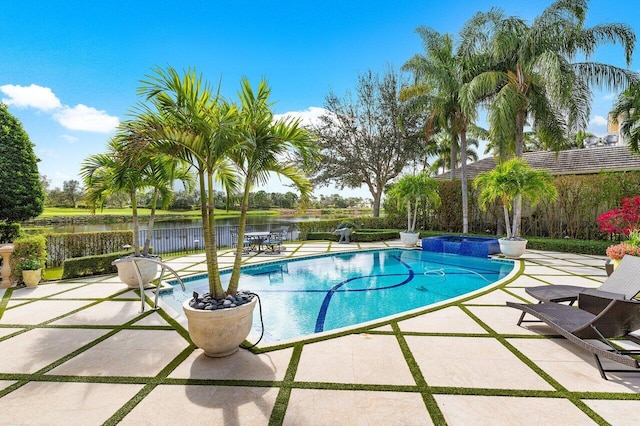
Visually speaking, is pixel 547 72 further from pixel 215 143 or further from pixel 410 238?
pixel 215 143

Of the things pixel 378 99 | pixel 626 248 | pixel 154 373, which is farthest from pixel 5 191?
pixel 378 99

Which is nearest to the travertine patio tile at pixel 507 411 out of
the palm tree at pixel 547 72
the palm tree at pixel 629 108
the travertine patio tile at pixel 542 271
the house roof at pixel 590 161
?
the travertine patio tile at pixel 542 271

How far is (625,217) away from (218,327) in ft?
33.8

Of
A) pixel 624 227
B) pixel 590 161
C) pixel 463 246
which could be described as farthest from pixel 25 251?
pixel 590 161

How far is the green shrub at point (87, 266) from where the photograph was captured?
272 inches

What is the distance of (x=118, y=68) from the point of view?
332 inches

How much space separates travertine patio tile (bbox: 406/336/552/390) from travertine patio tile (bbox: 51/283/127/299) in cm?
563

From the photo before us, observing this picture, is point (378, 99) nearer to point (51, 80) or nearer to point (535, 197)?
point (535, 197)

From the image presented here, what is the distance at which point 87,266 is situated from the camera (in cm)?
716

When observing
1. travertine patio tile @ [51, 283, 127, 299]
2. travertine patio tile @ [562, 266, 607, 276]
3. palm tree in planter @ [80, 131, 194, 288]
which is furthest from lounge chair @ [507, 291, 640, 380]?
travertine patio tile @ [51, 283, 127, 299]

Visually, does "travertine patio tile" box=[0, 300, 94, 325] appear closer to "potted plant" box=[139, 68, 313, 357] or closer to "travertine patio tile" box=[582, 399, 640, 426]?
"potted plant" box=[139, 68, 313, 357]

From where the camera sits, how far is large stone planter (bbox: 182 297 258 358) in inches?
115

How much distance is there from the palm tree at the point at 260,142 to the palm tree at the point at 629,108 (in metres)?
11.9

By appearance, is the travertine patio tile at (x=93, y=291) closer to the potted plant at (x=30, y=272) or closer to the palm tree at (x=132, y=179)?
the palm tree at (x=132, y=179)
